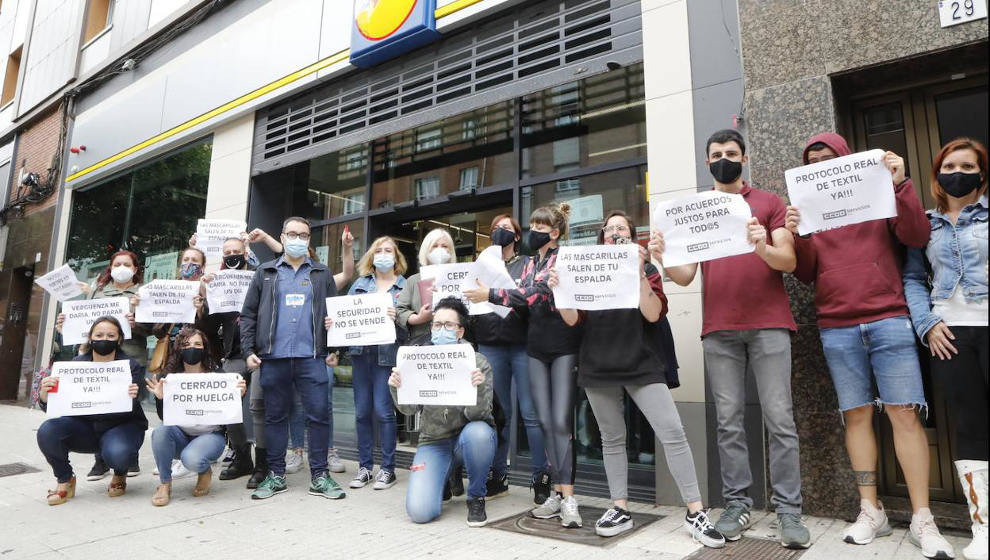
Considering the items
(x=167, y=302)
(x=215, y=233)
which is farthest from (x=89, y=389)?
(x=215, y=233)

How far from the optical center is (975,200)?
3012mm

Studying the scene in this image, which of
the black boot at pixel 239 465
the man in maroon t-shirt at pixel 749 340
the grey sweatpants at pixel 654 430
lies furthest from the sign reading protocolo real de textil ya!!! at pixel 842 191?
the black boot at pixel 239 465

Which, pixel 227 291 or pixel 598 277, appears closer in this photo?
pixel 598 277

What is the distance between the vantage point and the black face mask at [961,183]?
292cm

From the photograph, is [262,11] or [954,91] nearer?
[954,91]

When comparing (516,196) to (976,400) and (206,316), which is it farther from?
(976,400)

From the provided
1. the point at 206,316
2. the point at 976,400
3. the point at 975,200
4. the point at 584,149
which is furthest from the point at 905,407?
the point at 206,316

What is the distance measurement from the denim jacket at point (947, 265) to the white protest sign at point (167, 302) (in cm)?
532

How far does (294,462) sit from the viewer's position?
5.48 meters

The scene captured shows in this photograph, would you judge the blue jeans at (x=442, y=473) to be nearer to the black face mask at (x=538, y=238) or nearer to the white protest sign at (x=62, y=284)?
the black face mask at (x=538, y=238)

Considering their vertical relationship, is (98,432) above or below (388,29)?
below

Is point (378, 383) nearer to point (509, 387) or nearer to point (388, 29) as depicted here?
point (509, 387)

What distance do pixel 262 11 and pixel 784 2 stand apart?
6.79 meters

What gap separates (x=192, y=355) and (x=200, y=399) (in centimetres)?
42
